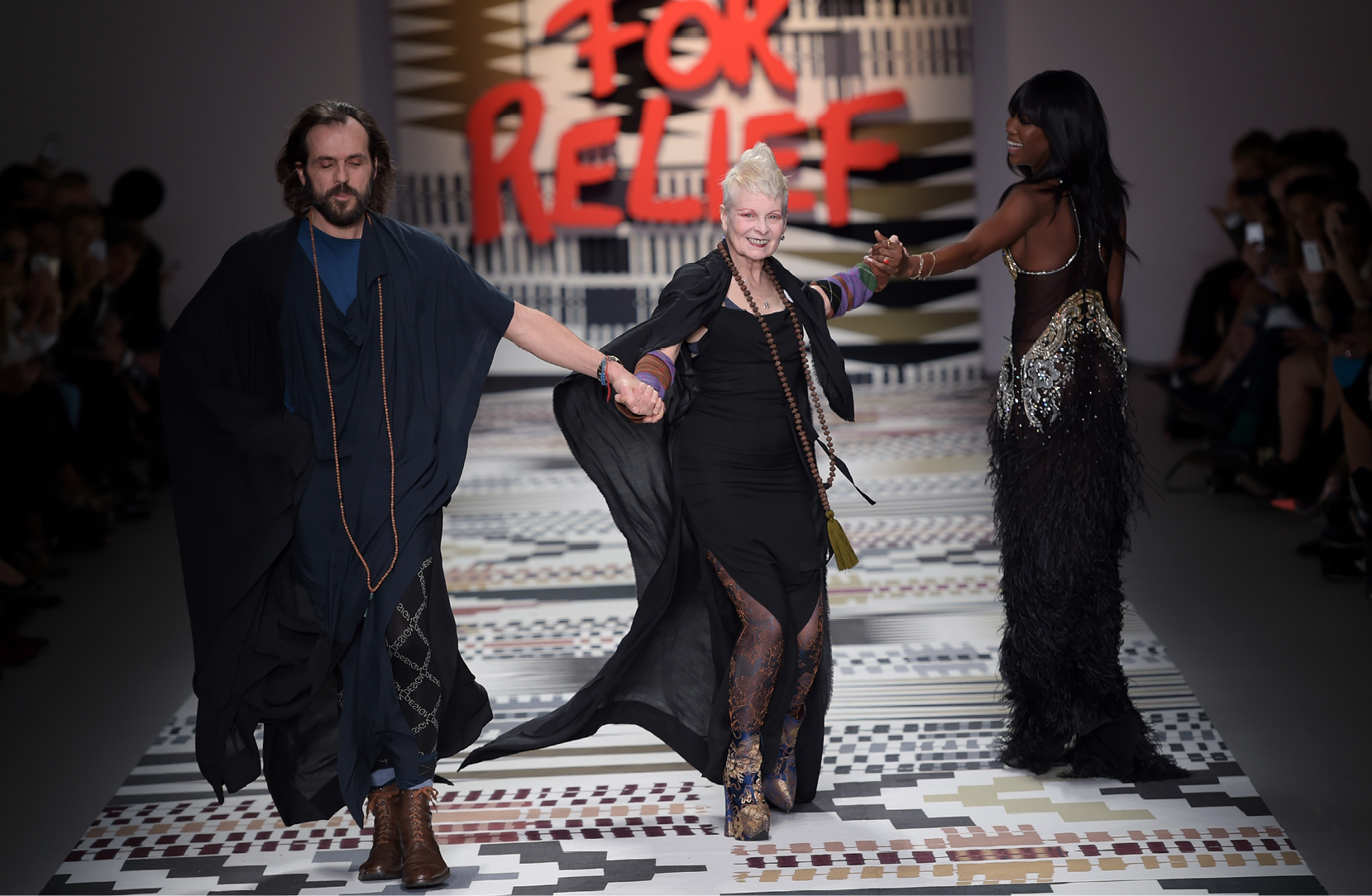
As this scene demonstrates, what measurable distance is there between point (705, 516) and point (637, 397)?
0.31m

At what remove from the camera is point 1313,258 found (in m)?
5.39

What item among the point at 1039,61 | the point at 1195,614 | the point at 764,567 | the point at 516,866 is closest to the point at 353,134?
the point at 764,567

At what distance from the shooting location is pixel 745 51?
33.1 ft

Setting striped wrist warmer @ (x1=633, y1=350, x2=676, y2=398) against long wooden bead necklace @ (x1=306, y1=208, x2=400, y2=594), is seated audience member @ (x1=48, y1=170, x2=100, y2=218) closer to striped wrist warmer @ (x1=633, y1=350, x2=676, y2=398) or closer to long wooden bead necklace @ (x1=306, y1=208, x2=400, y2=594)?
Result: long wooden bead necklace @ (x1=306, y1=208, x2=400, y2=594)

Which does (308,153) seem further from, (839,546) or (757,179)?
(839,546)

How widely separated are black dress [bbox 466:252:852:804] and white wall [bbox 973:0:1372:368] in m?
6.49

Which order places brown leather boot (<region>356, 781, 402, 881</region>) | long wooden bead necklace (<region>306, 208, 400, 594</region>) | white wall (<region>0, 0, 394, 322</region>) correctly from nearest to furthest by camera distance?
long wooden bead necklace (<region>306, 208, 400, 594</region>) → brown leather boot (<region>356, 781, 402, 881</region>) → white wall (<region>0, 0, 394, 322</region>)

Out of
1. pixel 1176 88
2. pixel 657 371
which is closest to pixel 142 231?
pixel 657 371

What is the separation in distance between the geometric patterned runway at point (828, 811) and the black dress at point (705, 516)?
22 cm

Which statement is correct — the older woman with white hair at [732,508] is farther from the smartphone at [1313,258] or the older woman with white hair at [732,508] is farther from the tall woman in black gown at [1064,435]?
the smartphone at [1313,258]

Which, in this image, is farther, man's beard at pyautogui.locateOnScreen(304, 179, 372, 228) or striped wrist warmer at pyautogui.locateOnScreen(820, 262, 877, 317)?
striped wrist warmer at pyautogui.locateOnScreen(820, 262, 877, 317)

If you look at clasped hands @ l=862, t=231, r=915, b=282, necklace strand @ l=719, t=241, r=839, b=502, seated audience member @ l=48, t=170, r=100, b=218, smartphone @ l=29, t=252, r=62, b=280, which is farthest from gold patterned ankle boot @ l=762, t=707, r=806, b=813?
seated audience member @ l=48, t=170, r=100, b=218

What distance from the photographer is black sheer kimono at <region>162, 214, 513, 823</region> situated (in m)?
2.80

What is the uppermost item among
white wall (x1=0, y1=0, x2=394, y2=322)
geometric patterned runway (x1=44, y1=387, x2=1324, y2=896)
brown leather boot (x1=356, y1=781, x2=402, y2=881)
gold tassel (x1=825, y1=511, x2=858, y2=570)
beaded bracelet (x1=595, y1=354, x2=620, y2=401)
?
white wall (x1=0, y1=0, x2=394, y2=322)
